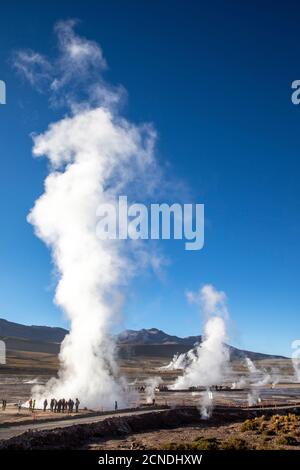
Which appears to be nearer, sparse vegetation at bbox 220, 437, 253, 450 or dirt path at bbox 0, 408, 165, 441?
sparse vegetation at bbox 220, 437, 253, 450

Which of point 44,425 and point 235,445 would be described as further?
point 44,425

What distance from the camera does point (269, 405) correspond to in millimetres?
57469

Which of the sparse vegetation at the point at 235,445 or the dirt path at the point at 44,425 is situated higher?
the dirt path at the point at 44,425

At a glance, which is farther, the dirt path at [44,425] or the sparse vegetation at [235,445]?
the dirt path at [44,425]

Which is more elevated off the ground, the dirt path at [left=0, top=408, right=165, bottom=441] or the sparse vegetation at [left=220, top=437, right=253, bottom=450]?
the dirt path at [left=0, top=408, right=165, bottom=441]

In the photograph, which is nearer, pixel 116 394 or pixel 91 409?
pixel 91 409

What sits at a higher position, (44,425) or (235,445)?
(44,425)
